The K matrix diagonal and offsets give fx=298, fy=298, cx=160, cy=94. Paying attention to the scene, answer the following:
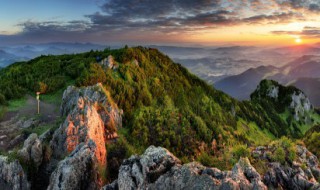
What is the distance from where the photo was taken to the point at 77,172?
90.0 feet

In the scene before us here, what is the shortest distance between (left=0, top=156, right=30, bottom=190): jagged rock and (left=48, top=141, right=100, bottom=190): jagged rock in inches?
159

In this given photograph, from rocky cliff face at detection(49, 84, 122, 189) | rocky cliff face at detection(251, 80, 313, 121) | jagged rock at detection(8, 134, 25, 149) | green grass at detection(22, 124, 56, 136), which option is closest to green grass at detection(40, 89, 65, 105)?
rocky cliff face at detection(49, 84, 122, 189)

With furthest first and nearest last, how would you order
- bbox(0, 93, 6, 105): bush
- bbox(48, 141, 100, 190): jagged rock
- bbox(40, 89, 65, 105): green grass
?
1. bbox(40, 89, 65, 105): green grass
2. bbox(0, 93, 6, 105): bush
3. bbox(48, 141, 100, 190): jagged rock

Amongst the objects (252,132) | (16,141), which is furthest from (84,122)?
(252,132)

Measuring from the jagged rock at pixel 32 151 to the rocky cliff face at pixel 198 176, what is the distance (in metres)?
12.3

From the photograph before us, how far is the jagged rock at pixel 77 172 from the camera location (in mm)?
26703

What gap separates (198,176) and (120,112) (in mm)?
35121

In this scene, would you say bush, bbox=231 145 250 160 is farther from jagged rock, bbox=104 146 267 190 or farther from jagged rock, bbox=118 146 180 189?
jagged rock, bbox=118 146 180 189

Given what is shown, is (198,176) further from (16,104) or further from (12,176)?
(16,104)

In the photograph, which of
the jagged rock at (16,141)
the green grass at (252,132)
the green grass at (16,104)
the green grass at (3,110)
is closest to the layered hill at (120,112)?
the green grass at (252,132)

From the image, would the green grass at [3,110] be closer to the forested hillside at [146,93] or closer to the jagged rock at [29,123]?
the forested hillside at [146,93]

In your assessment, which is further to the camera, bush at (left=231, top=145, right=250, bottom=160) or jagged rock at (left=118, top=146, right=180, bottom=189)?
bush at (left=231, top=145, right=250, bottom=160)

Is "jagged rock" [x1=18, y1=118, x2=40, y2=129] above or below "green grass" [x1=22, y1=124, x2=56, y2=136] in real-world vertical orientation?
above

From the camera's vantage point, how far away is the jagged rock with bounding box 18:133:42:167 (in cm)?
3078
